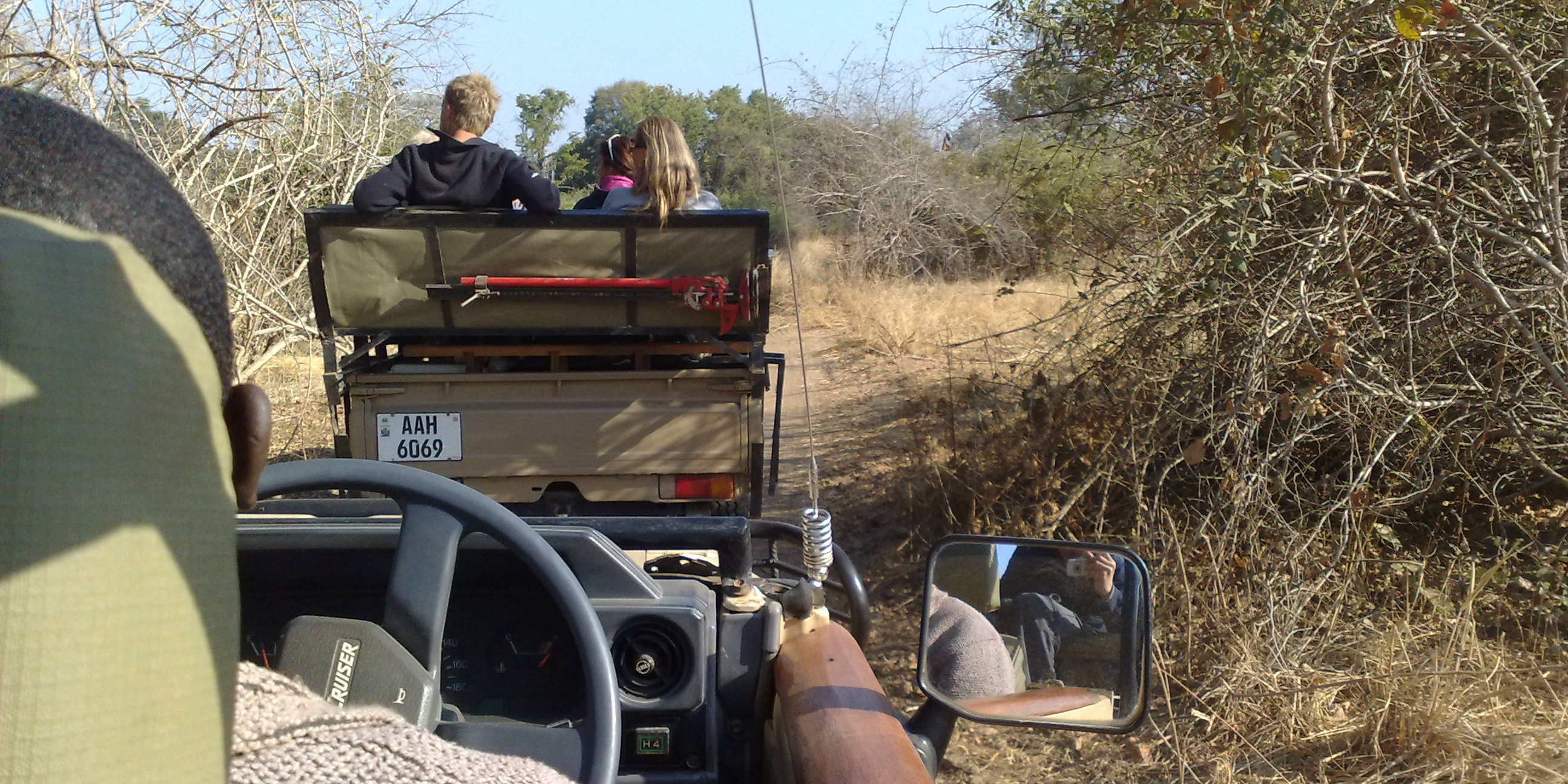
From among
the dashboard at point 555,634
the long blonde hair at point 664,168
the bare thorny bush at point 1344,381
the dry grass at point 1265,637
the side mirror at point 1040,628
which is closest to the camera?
the dashboard at point 555,634

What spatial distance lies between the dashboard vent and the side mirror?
1.41ft

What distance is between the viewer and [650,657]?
6.40ft

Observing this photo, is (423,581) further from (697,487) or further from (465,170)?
(465,170)

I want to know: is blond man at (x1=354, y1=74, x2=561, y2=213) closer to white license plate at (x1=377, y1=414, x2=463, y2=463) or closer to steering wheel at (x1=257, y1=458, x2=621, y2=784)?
white license plate at (x1=377, y1=414, x2=463, y2=463)

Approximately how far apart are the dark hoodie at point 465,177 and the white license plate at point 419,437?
0.89 metres

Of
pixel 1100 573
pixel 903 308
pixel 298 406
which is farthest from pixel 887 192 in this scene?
pixel 1100 573

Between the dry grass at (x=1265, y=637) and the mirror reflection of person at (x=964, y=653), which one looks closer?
the mirror reflection of person at (x=964, y=653)

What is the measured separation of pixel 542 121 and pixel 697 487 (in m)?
25.4

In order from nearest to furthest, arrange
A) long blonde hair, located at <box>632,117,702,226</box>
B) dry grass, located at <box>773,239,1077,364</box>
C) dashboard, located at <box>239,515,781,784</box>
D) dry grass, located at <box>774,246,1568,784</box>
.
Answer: dashboard, located at <box>239,515,781,784</box> < dry grass, located at <box>774,246,1568,784</box> < long blonde hair, located at <box>632,117,702,226</box> < dry grass, located at <box>773,239,1077,364</box>

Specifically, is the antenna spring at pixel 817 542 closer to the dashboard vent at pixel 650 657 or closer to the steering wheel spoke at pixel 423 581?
the dashboard vent at pixel 650 657

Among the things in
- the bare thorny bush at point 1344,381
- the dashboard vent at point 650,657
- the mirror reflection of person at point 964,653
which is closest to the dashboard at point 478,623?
the dashboard vent at point 650,657

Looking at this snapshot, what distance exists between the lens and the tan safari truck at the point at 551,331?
4.72 m

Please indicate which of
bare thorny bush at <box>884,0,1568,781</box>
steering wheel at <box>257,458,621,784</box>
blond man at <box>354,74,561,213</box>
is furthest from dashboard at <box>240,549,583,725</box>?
blond man at <box>354,74,561,213</box>

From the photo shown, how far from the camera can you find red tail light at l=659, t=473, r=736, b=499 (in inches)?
193
